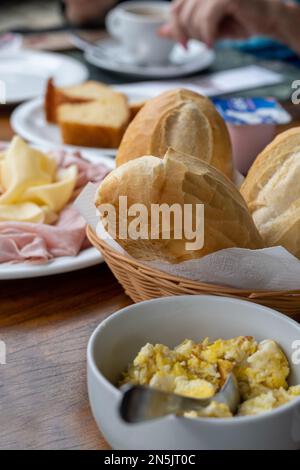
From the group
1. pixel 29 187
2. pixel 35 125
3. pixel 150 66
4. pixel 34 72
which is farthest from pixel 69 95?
pixel 29 187

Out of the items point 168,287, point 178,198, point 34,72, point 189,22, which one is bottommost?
point 34,72

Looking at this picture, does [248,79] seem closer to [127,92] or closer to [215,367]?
[127,92]

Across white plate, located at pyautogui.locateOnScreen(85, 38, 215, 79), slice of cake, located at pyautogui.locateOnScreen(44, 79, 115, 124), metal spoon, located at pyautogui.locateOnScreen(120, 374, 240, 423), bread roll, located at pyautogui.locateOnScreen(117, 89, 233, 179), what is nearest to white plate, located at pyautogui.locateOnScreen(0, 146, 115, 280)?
bread roll, located at pyautogui.locateOnScreen(117, 89, 233, 179)

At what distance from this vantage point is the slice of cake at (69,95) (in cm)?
150

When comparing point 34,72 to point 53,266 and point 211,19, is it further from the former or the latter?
point 53,266

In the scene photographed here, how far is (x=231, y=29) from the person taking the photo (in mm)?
1891

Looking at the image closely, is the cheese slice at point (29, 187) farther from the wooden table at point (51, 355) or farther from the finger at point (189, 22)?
the finger at point (189, 22)

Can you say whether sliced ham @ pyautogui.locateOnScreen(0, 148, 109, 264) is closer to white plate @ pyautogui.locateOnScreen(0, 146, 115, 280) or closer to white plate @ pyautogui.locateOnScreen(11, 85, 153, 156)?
white plate @ pyautogui.locateOnScreen(0, 146, 115, 280)

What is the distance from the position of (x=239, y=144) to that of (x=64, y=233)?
39 cm

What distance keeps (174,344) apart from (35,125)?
885mm

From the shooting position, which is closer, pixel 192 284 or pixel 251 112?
pixel 192 284

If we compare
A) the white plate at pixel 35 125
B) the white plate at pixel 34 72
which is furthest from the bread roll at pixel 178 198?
the white plate at pixel 34 72

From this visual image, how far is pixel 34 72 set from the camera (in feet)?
5.93

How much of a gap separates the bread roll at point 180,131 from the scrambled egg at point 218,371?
12.4 inches
